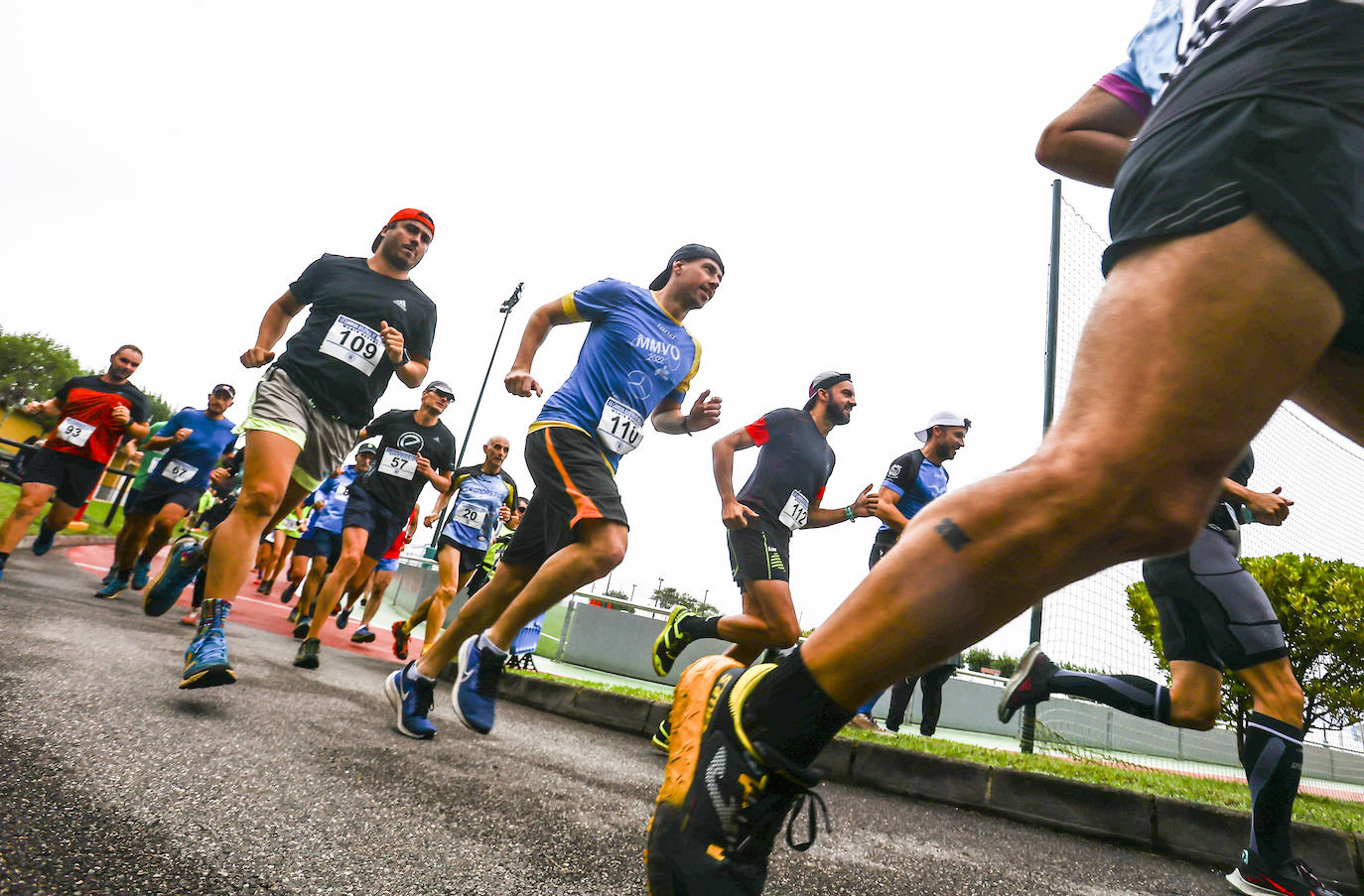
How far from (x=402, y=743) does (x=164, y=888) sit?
158cm

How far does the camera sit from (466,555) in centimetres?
729

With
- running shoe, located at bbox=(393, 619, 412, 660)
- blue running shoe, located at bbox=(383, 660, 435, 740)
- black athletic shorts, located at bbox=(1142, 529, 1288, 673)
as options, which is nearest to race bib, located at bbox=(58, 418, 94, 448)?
running shoe, located at bbox=(393, 619, 412, 660)

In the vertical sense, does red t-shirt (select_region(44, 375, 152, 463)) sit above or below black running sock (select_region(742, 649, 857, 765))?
above

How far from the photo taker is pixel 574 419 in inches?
123

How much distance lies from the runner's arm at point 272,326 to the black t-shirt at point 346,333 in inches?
2.5

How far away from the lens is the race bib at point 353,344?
10.9ft

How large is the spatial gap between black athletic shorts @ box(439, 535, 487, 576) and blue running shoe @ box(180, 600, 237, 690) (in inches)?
176

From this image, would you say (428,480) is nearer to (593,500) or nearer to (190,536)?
(190,536)

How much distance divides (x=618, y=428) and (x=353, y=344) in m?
1.34

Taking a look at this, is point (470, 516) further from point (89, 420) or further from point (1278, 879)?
point (1278, 879)

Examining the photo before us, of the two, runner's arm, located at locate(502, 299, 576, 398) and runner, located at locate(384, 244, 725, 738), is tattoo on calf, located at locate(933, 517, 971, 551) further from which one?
runner's arm, located at locate(502, 299, 576, 398)

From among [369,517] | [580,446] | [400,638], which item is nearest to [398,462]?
[369,517]

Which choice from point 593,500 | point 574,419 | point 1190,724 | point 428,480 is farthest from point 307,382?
point 1190,724

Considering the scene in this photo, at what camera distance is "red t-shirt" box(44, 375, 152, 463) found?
6082 millimetres
